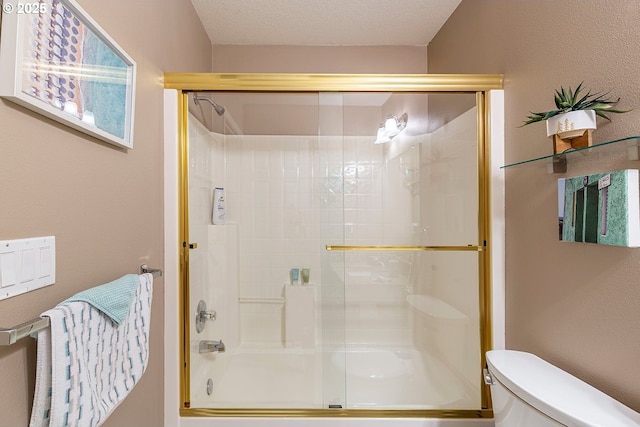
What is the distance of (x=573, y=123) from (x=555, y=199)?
12.0 inches

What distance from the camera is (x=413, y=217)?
1.67m

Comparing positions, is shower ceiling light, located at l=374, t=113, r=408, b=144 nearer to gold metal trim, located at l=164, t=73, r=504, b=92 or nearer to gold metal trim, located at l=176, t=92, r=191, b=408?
gold metal trim, located at l=164, t=73, r=504, b=92

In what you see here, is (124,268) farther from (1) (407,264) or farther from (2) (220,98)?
(1) (407,264)

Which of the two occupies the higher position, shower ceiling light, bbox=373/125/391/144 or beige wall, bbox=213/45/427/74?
beige wall, bbox=213/45/427/74

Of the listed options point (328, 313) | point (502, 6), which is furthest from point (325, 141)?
point (502, 6)

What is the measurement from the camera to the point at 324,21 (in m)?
2.07

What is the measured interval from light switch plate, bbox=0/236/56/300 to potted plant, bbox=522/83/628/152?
1.47 meters

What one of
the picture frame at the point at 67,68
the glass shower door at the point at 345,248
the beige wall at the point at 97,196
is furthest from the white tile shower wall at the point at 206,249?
the picture frame at the point at 67,68

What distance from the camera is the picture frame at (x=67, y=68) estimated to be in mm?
640

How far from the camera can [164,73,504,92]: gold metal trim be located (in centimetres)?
151

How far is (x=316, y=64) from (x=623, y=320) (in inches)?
88.7

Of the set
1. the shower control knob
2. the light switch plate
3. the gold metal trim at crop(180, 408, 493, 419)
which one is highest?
the light switch plate

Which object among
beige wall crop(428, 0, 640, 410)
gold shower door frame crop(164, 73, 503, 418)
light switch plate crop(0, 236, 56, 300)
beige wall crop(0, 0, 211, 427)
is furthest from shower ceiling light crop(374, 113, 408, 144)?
light switch plate crop(0, 236, 56, 300)

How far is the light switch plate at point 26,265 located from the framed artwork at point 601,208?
1.48 m
